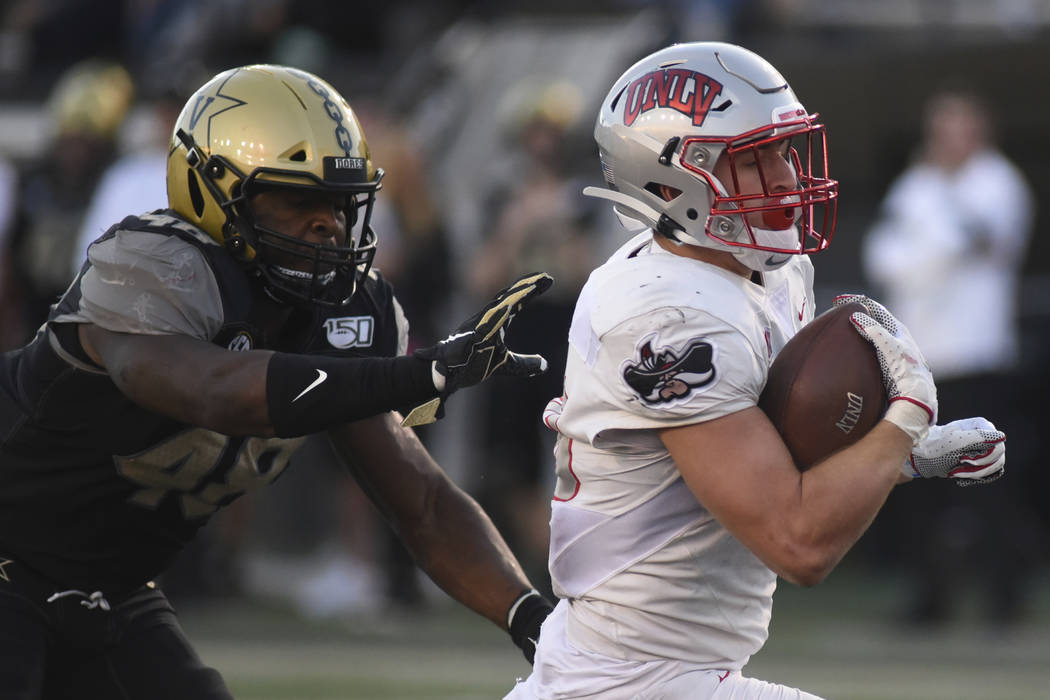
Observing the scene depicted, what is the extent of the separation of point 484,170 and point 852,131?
2010 millimetres

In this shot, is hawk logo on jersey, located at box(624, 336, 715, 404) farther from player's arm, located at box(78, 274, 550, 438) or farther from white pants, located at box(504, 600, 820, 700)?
white pants, located at box(504, 600, 820, 700)

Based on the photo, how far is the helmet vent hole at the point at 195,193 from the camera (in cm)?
333

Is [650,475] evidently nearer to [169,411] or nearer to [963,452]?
[963,452]

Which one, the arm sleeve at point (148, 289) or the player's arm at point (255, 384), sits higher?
the arm sleeve at point (148, 289)

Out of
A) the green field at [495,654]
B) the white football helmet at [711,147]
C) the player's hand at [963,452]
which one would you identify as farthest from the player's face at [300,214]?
the green field at [495,654]

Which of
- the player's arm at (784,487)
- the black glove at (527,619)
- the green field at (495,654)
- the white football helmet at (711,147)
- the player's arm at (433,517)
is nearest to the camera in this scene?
the player's arm at (784,487)

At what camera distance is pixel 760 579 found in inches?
116

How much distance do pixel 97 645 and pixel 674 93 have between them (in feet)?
4.96

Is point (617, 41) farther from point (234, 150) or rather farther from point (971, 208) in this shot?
point (234, 150)

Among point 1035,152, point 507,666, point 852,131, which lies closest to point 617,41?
point 852,131

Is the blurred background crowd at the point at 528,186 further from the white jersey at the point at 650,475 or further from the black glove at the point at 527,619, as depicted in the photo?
the white jersey at the point at 650,475

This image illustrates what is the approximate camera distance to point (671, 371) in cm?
270

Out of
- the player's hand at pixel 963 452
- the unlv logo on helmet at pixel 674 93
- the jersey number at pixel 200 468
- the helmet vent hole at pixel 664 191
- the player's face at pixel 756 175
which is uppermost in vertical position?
the unlv logo on helmet at pixel 674 93

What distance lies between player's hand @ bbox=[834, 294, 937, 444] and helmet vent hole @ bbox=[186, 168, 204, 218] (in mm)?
1272
